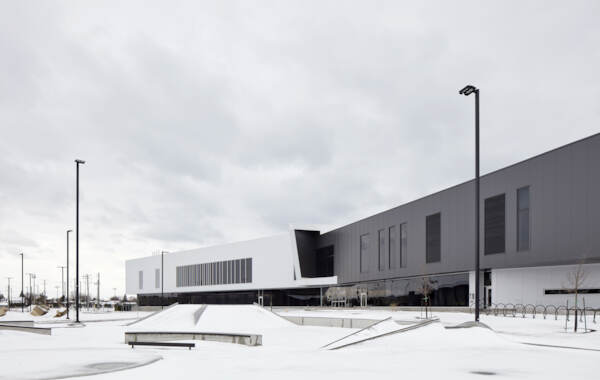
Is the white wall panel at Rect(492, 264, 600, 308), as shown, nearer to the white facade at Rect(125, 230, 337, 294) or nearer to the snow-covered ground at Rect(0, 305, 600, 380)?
the snow-covered ground at Rect(0, 305, 600, 380)

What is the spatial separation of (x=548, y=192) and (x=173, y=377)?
3023 centimetres

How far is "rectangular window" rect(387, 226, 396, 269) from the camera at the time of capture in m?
55.5

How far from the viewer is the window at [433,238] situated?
157 ft

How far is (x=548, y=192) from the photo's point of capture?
117 ft

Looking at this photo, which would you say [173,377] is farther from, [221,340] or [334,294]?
[334,294]

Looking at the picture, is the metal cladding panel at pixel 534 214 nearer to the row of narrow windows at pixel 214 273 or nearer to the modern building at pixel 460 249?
the modern building at pixel 460 249

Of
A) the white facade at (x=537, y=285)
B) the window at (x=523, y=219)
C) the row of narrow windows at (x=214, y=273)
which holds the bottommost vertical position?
the row of narrow windows at (x=214, y=273)

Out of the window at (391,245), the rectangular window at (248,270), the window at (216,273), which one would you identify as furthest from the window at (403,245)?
the window at (216,273)

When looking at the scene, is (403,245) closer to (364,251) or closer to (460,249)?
(364,251)

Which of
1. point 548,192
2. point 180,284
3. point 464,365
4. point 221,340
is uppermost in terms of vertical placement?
point 548,192

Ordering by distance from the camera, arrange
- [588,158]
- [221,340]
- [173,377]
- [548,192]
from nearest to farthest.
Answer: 1. [173,377]
2. [221,340]
3. [588,158]
4. [548,192]

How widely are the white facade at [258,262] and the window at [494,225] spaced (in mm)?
29122

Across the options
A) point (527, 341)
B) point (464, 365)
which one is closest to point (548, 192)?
point (527, 341)

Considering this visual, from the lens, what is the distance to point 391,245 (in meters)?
55.9
